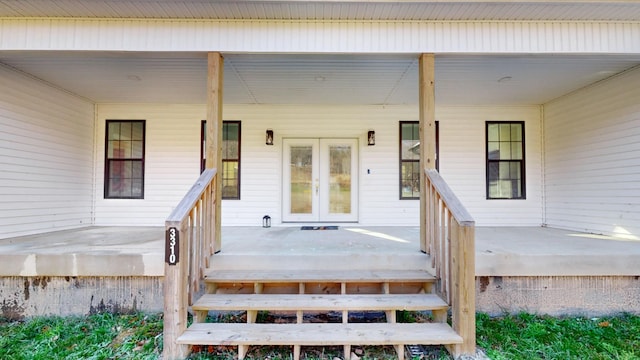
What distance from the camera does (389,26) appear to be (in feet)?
12.1

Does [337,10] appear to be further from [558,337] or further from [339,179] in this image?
[558,337]

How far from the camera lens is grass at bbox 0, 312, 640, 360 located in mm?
2633

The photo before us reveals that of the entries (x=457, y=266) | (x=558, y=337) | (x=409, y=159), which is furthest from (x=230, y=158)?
(x=558, y=337)

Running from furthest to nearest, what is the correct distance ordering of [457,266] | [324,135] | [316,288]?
[324,135] → [316,288] → [457,266]

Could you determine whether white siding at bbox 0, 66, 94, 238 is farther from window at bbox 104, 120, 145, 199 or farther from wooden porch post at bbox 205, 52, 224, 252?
wooden porch post at bbox 205, 52, 224, 252

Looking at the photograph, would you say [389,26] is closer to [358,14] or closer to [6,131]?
[358,14]

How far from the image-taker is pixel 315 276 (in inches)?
125

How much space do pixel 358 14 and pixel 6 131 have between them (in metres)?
5.25

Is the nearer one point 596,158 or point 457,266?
point 457,266

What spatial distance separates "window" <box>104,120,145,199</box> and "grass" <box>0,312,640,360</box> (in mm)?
3419

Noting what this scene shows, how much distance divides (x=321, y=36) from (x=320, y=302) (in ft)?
9.56

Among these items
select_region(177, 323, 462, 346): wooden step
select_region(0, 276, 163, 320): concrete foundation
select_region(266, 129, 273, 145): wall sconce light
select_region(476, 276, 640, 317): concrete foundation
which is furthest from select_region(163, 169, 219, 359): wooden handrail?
select_region(266, 129, 273, 145): wall sconce light

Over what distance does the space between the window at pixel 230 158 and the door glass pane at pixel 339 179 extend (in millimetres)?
1921

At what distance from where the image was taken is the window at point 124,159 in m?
6.39
